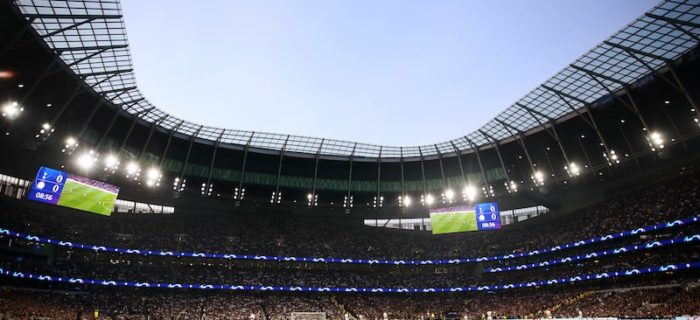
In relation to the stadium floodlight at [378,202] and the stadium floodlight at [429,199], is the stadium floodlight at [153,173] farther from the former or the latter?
the stadium floodlight at [429,199]

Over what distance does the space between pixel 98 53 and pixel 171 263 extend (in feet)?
93.6

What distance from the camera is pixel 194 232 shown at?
2357 inches

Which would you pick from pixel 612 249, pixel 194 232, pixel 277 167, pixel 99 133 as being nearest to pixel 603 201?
pixel 612 249

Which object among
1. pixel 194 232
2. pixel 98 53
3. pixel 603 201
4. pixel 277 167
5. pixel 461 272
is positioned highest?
pixel 98 53

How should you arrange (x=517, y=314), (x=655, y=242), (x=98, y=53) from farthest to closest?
(x=517, y=314) < (x=655, y=242) < (x=98, y=53)

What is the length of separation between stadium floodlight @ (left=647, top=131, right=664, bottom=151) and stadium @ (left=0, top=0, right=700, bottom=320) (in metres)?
0.26

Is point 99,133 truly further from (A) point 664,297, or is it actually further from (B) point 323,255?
(A) point 664,297

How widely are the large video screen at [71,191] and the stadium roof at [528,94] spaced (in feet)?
31.6

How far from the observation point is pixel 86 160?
4750 cm

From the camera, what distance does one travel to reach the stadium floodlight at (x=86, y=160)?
156 ft

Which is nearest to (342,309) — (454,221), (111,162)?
(454,221)

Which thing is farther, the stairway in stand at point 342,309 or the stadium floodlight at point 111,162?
the stairway in stand at point 342,309

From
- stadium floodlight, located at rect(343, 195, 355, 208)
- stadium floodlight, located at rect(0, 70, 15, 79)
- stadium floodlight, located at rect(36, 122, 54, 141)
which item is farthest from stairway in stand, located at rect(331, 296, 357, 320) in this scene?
stadium floodlight, located at rect(0, 70, 15, 79)

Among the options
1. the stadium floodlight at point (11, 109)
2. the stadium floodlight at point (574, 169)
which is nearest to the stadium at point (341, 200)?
the stadium floodlight at point (11, 109)
